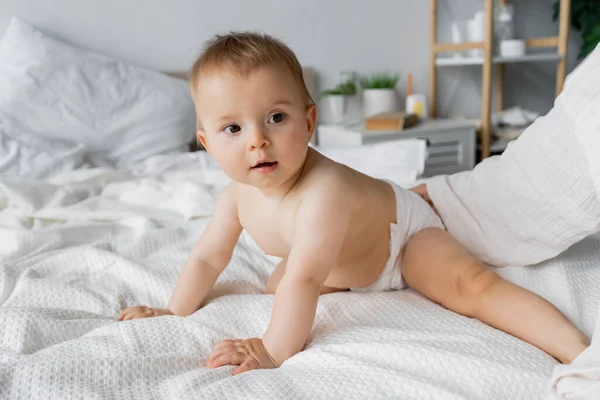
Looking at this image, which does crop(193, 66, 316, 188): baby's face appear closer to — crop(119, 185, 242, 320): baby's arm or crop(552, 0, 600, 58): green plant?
crop(119, 185, 242, 320): baby's arm

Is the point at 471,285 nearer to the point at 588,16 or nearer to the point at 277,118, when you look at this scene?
the point at 277,118

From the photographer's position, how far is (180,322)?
833 mm

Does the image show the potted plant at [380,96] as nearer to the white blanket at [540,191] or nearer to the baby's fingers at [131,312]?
the white blanket at [540,191]

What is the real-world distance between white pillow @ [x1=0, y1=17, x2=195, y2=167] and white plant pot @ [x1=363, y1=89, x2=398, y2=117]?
976mm

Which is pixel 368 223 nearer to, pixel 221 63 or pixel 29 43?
pixel 221 63

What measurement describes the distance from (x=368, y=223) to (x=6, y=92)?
1546mm

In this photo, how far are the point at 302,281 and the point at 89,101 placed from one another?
1.52 metres

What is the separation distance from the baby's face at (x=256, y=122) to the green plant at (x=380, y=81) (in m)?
2.08

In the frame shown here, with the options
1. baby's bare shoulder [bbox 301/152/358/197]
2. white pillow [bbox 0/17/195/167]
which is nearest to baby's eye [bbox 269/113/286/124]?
baby's bare shoulder [bbox 301/152/358/197]

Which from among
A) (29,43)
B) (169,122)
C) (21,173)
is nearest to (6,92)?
(29,43)

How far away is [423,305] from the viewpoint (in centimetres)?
90

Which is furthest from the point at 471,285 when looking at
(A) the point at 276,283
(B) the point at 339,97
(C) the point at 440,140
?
(B) the point at 339,97

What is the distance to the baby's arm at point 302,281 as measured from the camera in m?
0.75

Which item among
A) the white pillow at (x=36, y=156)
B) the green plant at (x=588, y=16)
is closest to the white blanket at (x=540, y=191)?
the white pillow at (x=36, y=156)
